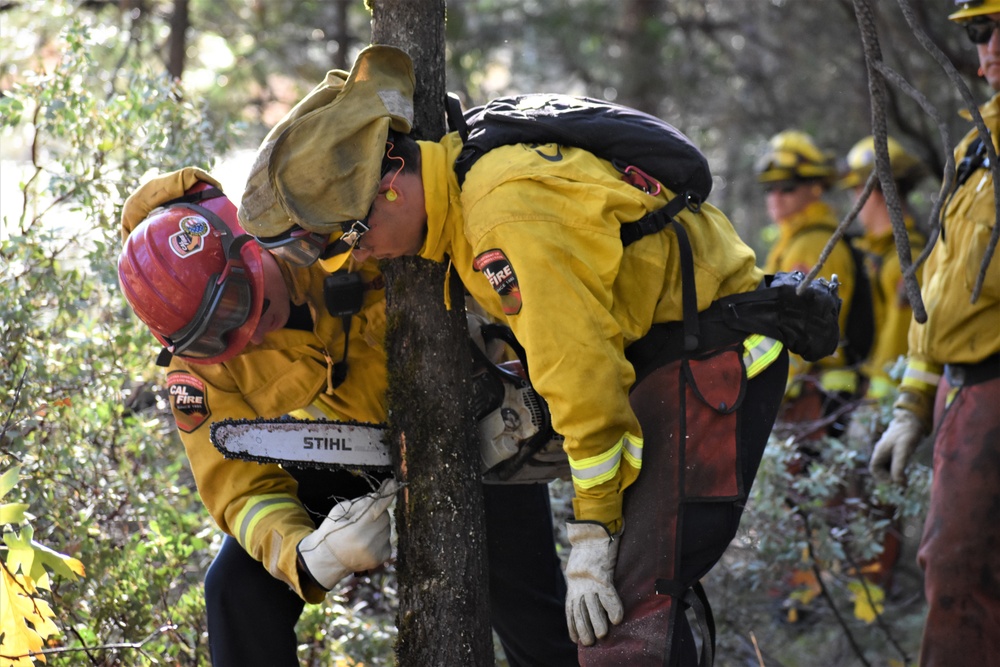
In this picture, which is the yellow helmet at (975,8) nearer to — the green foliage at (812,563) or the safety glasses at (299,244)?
the green foliage at (812,563)

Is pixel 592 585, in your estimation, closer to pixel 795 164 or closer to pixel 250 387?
pixel 250 387

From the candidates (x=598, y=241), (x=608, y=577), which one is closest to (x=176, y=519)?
(x=608, y=577)

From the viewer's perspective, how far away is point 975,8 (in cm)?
338

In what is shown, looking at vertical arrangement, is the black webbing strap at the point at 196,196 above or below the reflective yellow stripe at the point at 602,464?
above

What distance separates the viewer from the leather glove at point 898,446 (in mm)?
3668

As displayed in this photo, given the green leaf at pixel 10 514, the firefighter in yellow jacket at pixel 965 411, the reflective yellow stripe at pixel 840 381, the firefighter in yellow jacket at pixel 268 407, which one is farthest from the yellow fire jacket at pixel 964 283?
the green leaf at pixel 10 514

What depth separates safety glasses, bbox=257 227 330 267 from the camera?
106 inches

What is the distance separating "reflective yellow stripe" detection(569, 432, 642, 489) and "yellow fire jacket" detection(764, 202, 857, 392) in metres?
3.44

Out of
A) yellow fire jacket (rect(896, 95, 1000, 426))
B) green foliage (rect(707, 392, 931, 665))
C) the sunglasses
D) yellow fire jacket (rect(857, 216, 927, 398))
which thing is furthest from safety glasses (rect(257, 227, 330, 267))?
yellow fire jacket (rect(857, 216, 927, 398))

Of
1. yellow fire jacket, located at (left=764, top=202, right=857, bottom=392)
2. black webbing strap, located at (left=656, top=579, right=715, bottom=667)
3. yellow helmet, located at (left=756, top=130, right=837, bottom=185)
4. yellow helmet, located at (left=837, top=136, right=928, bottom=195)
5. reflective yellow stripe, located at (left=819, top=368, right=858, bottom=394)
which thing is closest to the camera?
black webbing strap, located at (left=656, top=579, right=715, bottom=667)

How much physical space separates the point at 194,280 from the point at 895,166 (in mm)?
5302

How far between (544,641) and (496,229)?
5.11ft

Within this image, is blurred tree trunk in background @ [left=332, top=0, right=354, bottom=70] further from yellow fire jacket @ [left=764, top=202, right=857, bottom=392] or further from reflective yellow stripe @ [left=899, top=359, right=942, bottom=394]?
reflective yellow stripe @ [left=899, top=359, right=942, bottom=394]

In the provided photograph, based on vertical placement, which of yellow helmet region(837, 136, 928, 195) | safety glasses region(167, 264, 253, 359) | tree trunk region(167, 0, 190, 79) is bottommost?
safety glasses region(167, 264, 253, 359)
